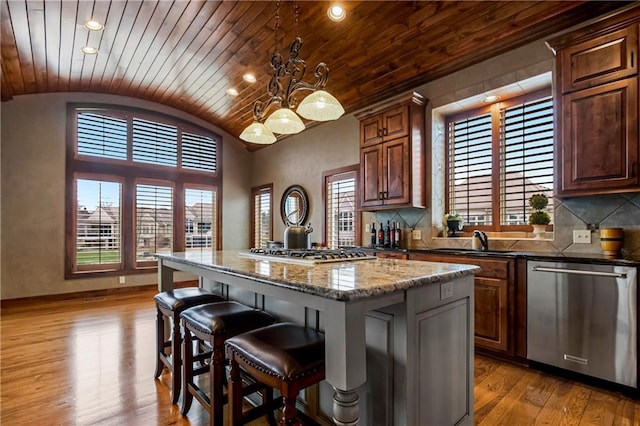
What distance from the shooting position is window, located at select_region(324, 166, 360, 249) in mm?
4785

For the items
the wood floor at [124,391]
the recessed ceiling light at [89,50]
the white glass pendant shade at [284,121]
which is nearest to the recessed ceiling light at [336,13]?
A: the white glass pendant shade at [284,121]

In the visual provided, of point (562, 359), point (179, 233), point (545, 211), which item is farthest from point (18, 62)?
point (562, 359)

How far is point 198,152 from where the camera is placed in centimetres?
651

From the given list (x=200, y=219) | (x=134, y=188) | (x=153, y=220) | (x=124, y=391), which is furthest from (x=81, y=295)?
(x=124, y=391)

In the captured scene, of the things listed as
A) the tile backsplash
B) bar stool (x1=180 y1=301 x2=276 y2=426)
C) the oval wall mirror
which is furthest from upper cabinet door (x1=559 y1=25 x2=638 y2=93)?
the oval wall mirror

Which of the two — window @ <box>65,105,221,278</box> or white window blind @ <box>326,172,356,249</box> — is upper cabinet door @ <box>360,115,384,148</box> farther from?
window @ <box>65,105,221,278</box>

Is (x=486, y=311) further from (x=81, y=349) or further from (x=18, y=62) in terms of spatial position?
(x=18, y=62)

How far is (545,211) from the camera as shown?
3.04m

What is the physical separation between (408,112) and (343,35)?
3.55 ft

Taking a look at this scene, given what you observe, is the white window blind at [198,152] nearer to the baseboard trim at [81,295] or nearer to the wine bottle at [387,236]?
the baseboard trim at [81,295]

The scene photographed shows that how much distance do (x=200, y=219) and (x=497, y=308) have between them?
5468mm

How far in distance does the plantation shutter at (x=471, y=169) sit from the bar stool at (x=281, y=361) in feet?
9.07

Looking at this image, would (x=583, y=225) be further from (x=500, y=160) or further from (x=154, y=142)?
(x=154, y=142)

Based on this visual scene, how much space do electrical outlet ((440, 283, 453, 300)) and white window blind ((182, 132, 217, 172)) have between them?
593cm
